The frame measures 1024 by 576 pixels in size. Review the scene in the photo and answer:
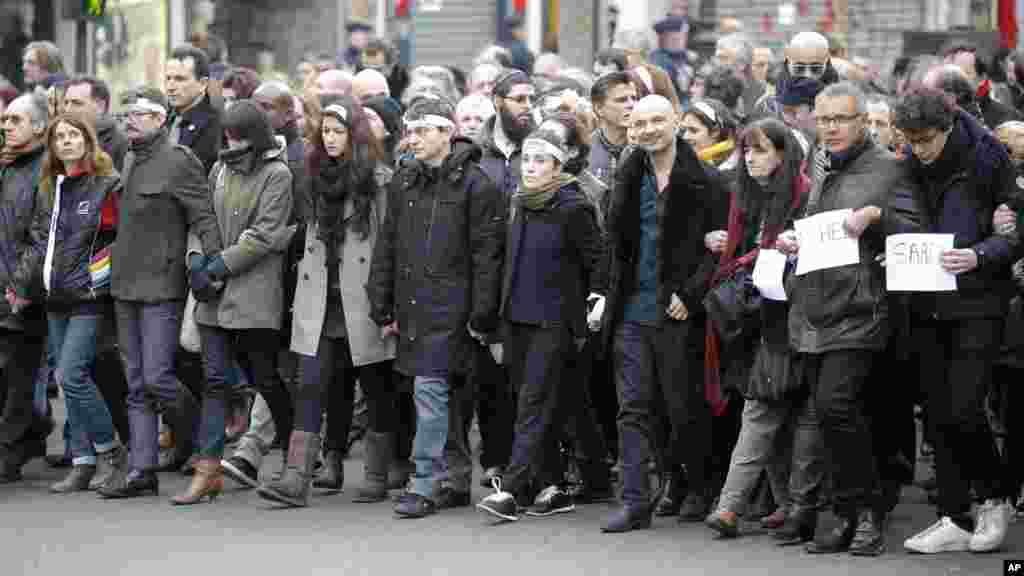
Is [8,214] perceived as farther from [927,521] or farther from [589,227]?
[927,521]

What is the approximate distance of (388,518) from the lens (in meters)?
11.1

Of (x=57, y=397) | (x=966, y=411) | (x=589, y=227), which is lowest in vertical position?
(x=57, y=397)

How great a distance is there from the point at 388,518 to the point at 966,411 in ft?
9.80

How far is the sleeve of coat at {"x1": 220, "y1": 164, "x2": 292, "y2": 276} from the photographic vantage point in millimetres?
11586

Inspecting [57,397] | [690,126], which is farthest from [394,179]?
[57,397]

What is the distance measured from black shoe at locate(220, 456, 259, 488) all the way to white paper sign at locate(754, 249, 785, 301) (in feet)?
10.0

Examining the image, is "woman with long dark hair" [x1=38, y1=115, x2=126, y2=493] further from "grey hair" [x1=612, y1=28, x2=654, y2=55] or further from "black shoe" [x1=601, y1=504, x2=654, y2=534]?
"grey hair" [x1=612, y1=28, x2=654, y2=55]

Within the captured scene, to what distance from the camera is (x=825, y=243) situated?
9.84 metres

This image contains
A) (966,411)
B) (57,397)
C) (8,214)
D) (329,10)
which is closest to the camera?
(966,411)

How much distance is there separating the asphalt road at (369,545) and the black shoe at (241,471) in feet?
0.37

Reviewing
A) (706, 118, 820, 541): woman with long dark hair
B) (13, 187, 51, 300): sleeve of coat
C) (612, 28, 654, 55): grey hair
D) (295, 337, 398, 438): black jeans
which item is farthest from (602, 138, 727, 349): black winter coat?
(612, 28, 654, 55): grey hair

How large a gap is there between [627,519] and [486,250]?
1.53 m

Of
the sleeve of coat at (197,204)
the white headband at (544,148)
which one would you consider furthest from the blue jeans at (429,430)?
the sleeve of coat at (197,204)

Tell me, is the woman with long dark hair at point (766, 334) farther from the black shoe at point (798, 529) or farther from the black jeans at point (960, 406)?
the black jeans at point (960, 406)
